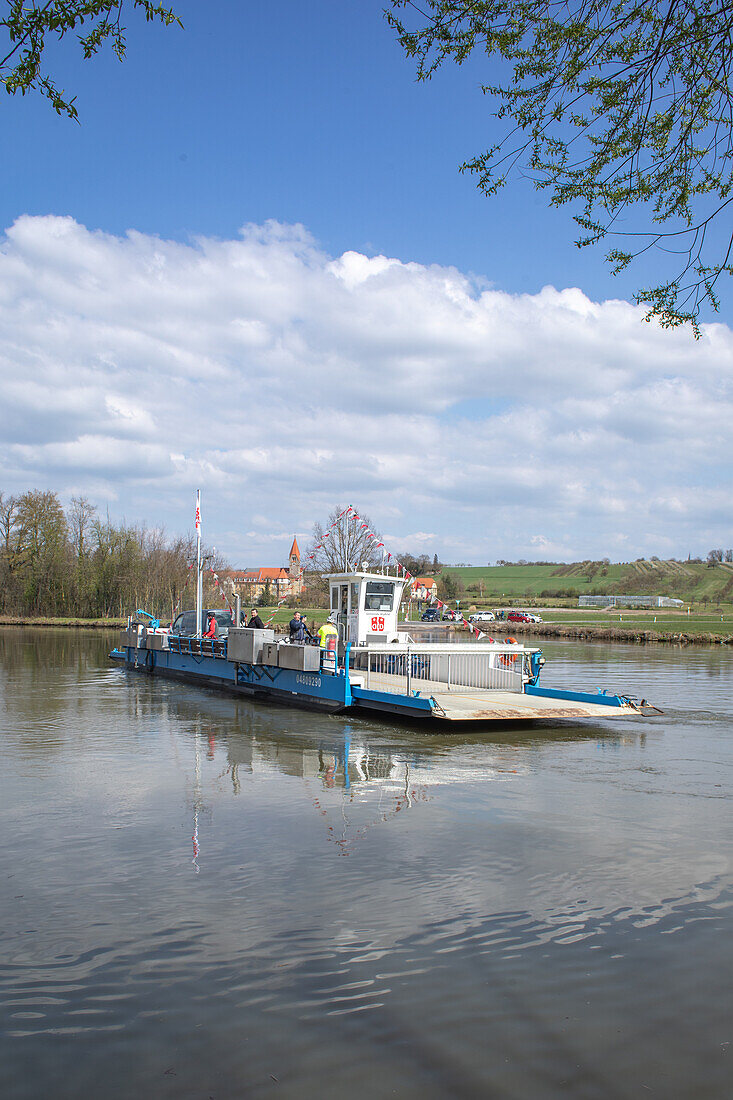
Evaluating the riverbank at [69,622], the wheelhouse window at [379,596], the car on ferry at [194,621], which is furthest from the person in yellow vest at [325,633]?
the riverbank at [69,622]

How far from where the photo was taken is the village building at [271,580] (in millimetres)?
57969

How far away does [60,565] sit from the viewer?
70.4 meters

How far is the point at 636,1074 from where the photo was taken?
4.02 meters

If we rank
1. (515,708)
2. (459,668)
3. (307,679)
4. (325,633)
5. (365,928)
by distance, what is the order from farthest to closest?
(325,633) → (459,668) → (307,679) → (515,708) → (365,928)

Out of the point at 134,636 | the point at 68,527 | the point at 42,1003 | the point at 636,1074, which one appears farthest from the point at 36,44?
the point at 68,527

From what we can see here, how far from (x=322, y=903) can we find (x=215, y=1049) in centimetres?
197

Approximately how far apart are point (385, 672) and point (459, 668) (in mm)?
2066

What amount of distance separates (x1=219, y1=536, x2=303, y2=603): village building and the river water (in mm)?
34483

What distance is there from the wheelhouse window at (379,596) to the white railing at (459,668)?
1.30 meters

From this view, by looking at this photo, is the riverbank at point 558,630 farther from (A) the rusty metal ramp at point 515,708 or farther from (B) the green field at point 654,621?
(A) the rusty metal ramp at point 515,708

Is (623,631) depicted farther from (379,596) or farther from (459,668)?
(459,668)

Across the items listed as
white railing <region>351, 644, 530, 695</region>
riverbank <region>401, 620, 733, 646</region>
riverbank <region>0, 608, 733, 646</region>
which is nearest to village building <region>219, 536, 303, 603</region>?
riverbank <region>0, 608, 733, 646</region>

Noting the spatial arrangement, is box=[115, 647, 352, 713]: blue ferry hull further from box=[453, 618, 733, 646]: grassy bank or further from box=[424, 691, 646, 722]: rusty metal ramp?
box=[453, 618, 733, 646]: grassy bank

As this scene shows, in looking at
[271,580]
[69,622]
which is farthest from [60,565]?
[271,580]
